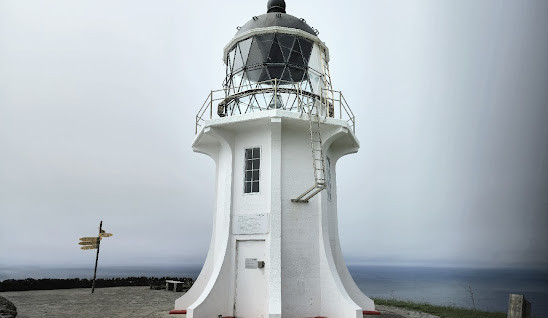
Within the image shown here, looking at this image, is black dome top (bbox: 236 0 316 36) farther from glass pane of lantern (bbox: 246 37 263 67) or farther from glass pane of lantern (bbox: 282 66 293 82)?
glass pane of lantern (bbox: 282 66 293 82)

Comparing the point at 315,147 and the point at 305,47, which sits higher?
the point at 305,47

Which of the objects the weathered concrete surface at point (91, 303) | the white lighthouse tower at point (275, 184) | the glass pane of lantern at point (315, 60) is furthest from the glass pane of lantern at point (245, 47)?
the weathered concrete surface at point (91, 303)

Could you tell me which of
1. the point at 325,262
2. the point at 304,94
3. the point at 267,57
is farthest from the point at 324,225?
the point at 267,57

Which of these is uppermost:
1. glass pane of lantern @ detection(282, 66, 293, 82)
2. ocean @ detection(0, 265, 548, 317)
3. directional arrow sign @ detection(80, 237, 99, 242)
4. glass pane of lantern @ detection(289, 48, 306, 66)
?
glass pane of lantern @ detection(289, 48, 306, 66)

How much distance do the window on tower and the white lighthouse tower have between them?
33mm

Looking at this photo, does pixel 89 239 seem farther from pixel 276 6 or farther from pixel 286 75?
pixel 276 6

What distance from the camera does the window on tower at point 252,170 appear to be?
12.3 meters

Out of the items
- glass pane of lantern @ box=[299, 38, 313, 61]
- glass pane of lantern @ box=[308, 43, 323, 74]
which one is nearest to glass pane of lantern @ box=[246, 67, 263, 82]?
glass pane of lantern @ box=[299, 38, 313, 61]

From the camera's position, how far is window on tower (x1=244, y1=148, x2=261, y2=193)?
1232 centimetres

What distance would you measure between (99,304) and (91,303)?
482mm

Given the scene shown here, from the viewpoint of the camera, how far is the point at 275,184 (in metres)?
11.9

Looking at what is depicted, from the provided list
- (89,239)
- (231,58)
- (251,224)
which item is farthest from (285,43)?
(89,239)

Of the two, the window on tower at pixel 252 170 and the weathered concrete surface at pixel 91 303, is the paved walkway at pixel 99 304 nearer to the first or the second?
the weathered concrete surface at pixel 91 303

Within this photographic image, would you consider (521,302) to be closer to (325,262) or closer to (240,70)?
(325,262)
